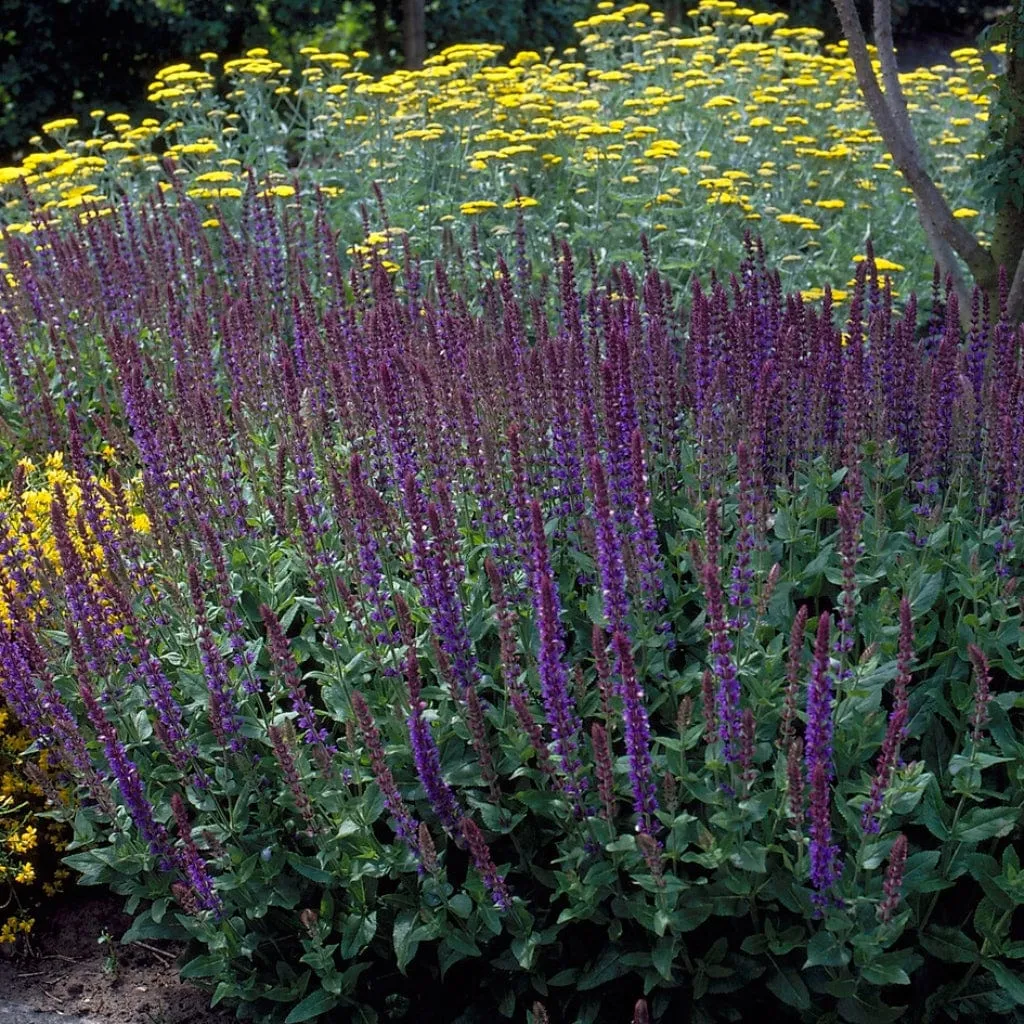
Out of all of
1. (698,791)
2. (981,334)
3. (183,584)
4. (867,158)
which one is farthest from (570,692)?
(867,158)

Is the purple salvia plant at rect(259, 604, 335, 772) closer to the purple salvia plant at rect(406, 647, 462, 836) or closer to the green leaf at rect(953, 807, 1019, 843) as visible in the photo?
the purple salvia plant at rect(406, 647, 462, 836)

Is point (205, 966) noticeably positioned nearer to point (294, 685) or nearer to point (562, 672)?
point (294, 685)

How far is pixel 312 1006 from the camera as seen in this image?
10.9 feet

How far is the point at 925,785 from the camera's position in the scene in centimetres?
306

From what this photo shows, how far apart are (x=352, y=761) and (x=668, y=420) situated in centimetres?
149

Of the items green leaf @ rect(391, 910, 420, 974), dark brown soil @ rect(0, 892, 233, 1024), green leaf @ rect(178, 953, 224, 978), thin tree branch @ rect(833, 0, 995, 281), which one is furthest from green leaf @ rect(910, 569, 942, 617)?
thin tree branch @ rect(833, 0, 995, 281)

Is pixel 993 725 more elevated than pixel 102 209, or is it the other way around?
pixel 102 209

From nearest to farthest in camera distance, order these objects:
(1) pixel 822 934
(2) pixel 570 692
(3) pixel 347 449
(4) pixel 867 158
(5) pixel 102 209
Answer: (1) pixel 822 934
(2) pixel 570 692
(3) pixel 347 449
(5) pixel 102 209
(4) pixel 867 158

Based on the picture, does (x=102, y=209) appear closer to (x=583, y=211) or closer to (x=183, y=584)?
(x=583, y=211)

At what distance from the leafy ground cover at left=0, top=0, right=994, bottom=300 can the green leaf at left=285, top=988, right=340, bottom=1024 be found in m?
4.82

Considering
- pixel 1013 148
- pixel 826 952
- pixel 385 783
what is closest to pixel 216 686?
pixel 385 783

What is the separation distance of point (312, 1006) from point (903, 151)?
4.40m

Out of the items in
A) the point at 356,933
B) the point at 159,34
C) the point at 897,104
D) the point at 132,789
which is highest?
the point at 159,34

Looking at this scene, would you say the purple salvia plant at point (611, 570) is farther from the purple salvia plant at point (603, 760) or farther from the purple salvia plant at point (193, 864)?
the purple salvia plant at point (193, 864)
